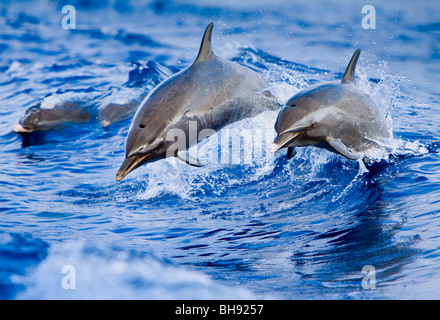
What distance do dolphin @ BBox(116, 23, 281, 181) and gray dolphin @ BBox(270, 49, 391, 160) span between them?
28.4 inches

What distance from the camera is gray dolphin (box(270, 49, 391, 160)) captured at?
6.45 metres

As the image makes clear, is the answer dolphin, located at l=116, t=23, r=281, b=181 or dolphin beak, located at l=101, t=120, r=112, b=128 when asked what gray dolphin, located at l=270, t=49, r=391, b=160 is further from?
dolphin beak, located at l=101, t=120, r=112, b=128

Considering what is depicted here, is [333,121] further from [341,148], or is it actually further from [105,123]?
[105,123]

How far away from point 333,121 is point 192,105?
1.60 meters

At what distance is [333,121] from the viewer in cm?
665

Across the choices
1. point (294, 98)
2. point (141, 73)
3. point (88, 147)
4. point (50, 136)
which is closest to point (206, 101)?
point (294, 98)

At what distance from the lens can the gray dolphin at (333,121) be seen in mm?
6453

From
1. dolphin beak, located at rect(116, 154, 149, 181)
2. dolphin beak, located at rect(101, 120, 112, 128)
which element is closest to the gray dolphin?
dolphin beak, located at rect(116, 154, 149, 181)

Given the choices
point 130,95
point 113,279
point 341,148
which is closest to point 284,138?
point 341,148

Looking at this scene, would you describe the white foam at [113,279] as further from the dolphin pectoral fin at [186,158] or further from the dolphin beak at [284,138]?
the dolphin beak at [284,138]
